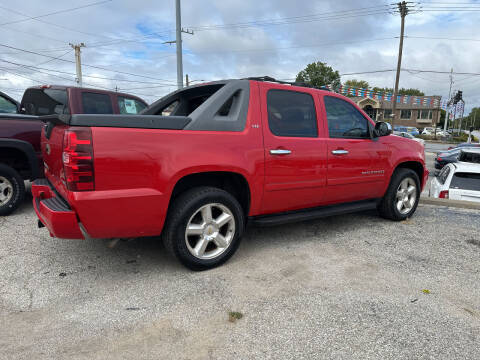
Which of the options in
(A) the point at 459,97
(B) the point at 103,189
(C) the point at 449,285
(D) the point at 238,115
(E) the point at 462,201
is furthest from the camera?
(A) the point at 459,97

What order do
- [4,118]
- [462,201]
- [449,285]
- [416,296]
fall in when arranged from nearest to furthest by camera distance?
[416,296] → [449,285] → [4,118] → [462,201]

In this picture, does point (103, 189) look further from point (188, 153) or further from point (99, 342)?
point (99, 342)

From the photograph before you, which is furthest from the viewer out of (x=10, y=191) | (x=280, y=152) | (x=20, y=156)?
(x=20, y=156)

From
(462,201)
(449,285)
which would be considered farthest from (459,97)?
(449,285)

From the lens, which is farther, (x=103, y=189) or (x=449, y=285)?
(x=449, y=285)

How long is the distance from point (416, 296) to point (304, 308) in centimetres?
101

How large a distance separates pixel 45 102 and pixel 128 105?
1511 mm

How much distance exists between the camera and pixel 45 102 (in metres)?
6.16

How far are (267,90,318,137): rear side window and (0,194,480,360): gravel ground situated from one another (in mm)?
1325

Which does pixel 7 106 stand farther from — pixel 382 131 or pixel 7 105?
pixel 382 131

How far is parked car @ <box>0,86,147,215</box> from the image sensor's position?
451 cm

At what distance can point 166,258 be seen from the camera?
3430 mm

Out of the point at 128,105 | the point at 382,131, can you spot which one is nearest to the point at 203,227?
the point at 382,131

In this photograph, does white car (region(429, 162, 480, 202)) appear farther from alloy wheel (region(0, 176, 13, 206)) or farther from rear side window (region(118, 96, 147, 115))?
alloy wheel (region(0, 176, 13, 206))
